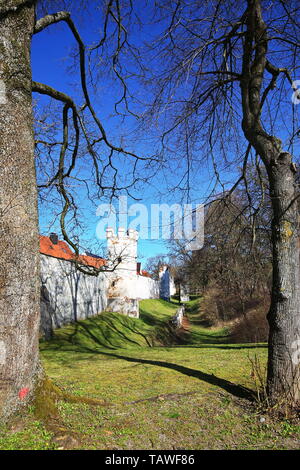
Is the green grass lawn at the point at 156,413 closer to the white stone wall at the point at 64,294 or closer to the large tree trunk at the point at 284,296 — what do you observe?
the large tree trunk at the point at 284,296

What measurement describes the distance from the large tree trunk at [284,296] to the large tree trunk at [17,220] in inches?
111

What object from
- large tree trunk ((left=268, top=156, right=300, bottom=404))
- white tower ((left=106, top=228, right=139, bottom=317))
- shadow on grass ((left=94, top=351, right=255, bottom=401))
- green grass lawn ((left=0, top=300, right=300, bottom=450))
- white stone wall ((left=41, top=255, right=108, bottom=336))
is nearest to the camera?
green grass lawn ((left=0, top=300, right=300, bottom=450))

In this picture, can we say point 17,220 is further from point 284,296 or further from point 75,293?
point 75,293

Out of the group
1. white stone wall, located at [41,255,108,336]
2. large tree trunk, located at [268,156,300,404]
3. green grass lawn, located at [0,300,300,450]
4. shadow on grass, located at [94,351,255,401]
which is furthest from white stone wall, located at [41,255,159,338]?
large tree trunk, located at [268,156,300,404]

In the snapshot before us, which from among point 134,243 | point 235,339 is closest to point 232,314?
point 235,339

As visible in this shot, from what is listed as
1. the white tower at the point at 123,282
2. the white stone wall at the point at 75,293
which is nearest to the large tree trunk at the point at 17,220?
the white stone wall at the point at 75,293

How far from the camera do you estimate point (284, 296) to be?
3734 millimetres

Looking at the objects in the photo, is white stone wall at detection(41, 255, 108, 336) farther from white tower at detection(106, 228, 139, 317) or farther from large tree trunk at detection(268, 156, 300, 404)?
large tree trunk at detection(268, 156, 300, 404)

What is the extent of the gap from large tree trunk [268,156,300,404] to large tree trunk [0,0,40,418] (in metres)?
2.83

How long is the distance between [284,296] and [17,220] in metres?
3.22

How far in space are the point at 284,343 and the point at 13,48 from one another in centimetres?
465

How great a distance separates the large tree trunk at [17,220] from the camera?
293cm

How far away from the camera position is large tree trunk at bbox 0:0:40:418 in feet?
9.62

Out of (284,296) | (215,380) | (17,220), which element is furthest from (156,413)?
(17,220)
